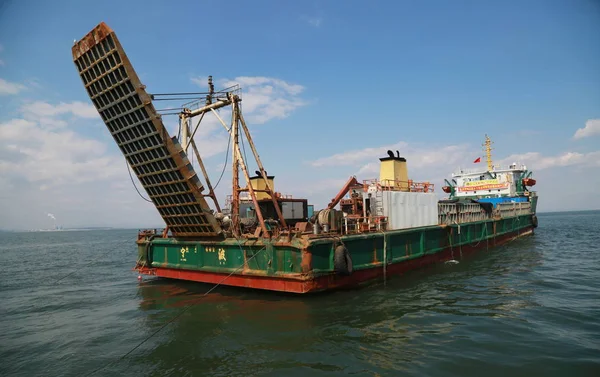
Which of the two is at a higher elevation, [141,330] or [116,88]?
[116,88]

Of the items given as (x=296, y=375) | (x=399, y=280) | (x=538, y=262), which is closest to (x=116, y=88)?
(x=296, y=375)

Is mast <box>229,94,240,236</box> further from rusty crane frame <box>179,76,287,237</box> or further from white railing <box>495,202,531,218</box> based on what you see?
white railing <box>495,202,531,218</box>

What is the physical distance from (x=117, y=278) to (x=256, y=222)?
992 centimetres

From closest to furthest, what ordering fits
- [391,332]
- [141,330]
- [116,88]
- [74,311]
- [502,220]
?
1. [391,332]
2. [141,330]
3. [116,88]
4. [74,311]
5. [502,220]

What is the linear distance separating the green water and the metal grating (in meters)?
3.71

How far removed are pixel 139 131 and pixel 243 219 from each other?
6247 mm

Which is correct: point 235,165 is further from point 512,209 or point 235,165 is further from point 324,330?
point 512,209

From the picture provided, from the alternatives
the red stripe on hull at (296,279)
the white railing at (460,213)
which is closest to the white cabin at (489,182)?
the white railing at (460,213)

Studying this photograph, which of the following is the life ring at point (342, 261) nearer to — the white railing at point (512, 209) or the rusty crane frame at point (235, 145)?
the rusty crane frame at point (235, 145)

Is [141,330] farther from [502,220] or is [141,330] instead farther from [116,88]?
[502,220]

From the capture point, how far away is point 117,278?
21.1 m

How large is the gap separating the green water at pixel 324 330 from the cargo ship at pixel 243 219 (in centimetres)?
102

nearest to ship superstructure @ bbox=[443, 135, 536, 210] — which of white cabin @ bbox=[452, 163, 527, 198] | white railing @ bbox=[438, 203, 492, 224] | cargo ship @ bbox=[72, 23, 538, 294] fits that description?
white cabin @ bbox=[452, 163, 527, 198]

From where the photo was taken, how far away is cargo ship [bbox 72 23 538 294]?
12609 millimetres
